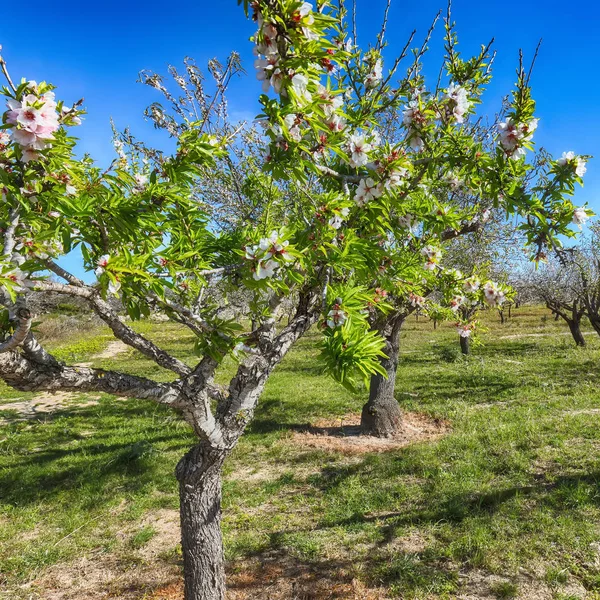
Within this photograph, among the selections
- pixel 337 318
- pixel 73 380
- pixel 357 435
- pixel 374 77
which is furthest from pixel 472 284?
pixel 357 435

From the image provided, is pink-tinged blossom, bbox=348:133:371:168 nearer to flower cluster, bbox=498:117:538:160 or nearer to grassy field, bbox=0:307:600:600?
flower cluster, bbox=498:117:538:160

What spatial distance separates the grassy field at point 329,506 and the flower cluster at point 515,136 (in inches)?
159

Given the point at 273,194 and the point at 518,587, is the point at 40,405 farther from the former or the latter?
the point at 518,587

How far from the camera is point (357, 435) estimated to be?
29.6ft

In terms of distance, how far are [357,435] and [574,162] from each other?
769cm

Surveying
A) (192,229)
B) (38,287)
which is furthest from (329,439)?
(38,287)

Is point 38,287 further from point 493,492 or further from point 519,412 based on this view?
point 519,412

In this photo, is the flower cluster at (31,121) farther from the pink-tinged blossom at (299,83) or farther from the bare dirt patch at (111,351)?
the bare dirt patch at (111,351)

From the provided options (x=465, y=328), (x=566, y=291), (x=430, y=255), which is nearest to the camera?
(x=430, y=255)

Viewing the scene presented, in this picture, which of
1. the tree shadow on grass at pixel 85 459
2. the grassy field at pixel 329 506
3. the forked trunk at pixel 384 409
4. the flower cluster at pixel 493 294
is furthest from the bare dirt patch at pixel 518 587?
the tree shadow on grass at pixel 85 459

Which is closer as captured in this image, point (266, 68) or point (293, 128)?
point (266, 68)

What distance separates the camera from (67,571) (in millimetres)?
4938

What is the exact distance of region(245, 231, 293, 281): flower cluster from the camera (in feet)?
6.90

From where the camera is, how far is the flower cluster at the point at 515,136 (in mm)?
2293
